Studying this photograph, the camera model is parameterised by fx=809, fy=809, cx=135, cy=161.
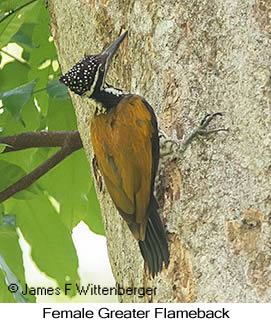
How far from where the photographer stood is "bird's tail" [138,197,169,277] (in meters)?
2.76

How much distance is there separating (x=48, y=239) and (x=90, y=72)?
1.05 meters

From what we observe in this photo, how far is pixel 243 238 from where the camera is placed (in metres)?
2.61

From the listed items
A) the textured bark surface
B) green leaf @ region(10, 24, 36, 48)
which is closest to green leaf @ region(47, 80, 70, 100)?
the textured bark surface

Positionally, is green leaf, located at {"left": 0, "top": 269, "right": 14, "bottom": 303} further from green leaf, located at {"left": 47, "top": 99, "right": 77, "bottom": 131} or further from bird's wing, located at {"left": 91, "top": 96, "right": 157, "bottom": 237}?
bird's wing, located at {"left": 91, "top": 96, "right": 157, "bottom": 237}

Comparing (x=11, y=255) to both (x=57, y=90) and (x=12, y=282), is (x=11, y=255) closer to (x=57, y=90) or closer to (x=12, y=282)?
(x=12, y=282)

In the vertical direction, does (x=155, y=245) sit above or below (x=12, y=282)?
above

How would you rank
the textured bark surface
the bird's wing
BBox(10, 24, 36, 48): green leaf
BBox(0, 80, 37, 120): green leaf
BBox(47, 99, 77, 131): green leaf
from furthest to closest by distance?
BBox(10, 24, 36, 48): green leaf, BBox(47, 99, 77, 131): green leaf, BBox(0, 80, 37, 120): green leaf, the bird's wing, the textured bark surface

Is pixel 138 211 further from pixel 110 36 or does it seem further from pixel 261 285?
pixel 110 36

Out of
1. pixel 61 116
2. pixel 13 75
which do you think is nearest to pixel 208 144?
pixel 61 116

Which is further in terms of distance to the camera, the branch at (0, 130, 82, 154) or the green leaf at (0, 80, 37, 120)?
the branch at (0, 130, 82, 154)

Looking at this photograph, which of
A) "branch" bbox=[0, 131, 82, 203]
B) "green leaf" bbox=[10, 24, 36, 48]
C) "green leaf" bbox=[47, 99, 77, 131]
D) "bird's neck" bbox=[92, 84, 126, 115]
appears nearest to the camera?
"bird's neck" bbox=[92, 84, 126, 115]

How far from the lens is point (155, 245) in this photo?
9.14ft

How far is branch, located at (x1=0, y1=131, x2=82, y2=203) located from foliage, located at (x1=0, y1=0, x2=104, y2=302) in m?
0.09
